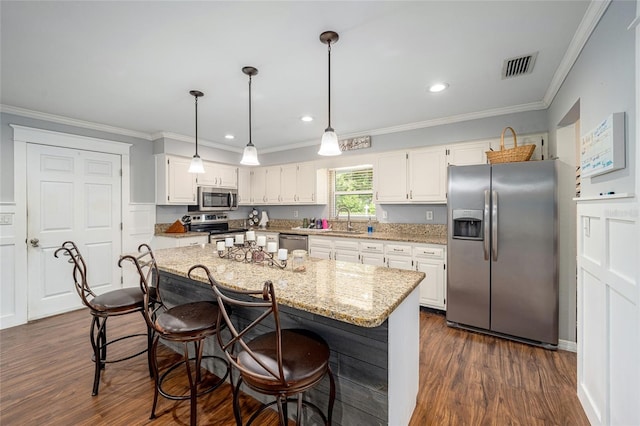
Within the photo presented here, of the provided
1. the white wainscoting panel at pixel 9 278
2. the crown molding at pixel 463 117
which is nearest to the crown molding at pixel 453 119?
the crown molding at pixel 463 117

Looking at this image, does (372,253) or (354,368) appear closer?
(354,368)

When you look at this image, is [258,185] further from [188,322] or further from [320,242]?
[188,322]

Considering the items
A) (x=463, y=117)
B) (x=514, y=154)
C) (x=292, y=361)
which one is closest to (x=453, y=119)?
(x=463, y=117)

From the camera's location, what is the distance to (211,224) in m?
5.12

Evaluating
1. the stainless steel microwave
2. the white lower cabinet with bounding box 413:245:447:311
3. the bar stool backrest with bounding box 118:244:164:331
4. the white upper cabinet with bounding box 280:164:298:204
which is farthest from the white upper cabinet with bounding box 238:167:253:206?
the white lower cabinet with bounding box 413:245:447:311

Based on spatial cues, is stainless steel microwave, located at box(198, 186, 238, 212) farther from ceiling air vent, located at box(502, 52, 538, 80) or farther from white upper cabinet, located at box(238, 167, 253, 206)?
ceiling air vent, located at box(502, 52, 538, 80)

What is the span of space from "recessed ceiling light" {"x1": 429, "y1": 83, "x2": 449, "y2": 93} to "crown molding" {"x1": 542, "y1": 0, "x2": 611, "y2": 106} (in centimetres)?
87

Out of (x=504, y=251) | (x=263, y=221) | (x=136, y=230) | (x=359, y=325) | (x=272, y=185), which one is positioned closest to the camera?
(x=359, y=325)

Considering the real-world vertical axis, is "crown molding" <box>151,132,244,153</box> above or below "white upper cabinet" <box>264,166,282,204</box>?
above

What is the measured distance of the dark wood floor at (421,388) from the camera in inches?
70.1

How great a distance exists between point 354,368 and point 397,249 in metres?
2.38

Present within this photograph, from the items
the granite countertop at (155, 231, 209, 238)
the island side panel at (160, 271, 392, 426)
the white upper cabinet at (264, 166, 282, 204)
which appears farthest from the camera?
the white upper cabinet at (264, 166, 282, 204)

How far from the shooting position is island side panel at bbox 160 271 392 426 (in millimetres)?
1338

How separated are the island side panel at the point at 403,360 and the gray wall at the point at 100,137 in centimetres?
431
